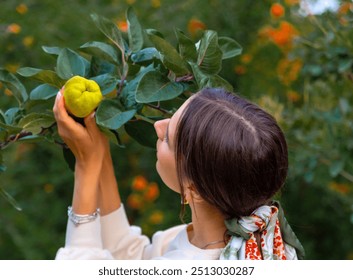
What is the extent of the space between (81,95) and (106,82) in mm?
85

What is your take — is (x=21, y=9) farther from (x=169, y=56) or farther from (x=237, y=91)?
(x=169, y=56)

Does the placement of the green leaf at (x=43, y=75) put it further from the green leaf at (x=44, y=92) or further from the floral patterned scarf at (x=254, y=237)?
the floral patterned scarf at (x=254, y=237)

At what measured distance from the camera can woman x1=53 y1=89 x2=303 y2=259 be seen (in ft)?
3.50

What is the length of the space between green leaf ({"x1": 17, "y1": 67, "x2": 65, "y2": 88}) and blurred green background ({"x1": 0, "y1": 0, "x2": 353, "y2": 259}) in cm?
111

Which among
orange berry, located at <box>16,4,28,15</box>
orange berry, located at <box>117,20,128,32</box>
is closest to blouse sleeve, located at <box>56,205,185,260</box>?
orange berry, located at <box>117,20,128,32</box>

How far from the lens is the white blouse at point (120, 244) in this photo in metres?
1.18

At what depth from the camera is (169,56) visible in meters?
1.10

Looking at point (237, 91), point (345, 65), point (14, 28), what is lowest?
point (237, 91)

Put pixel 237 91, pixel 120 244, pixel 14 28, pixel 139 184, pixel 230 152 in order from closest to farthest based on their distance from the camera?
pixel 230 152 < pixel 120 244 < pixel 14 28 < pixel 139 184 < pixel 237 91

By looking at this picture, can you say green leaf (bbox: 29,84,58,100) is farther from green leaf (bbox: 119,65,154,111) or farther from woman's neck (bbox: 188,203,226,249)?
woman's neck (bbox: 188,203,226,249)

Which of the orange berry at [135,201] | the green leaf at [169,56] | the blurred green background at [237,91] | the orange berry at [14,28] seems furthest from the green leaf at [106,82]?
the orange berry at [135,201]

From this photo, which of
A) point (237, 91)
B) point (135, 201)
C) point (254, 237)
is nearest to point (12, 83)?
point (254, 237)

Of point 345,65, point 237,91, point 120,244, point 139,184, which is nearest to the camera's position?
point 120,244

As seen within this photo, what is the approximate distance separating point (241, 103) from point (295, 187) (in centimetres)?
168
